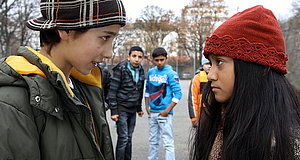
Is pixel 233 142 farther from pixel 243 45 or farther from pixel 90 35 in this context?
pixel 90 35

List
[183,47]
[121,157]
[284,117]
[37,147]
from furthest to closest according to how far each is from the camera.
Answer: [183,47] < [121,157] < [284,117] < [37,147]

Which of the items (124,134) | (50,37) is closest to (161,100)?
(124,134)

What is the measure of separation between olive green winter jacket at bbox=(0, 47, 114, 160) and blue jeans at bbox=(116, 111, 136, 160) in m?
3.00

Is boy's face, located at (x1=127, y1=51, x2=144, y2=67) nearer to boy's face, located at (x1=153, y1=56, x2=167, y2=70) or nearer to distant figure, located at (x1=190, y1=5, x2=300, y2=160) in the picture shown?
boy's face, located at (x1=153, y1=56, x2=167, y2=70)

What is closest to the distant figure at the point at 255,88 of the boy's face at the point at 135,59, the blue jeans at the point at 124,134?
the blue jeans at the point at 124,134

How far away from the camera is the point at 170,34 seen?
155 ft

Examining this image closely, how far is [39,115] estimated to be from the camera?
119cm

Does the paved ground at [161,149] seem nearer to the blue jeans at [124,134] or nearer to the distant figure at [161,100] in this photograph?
the blue jeans at [124,134]

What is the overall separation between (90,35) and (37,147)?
0.61 meters

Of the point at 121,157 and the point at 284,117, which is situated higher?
the point at 284,117

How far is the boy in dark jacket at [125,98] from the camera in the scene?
4406 mm

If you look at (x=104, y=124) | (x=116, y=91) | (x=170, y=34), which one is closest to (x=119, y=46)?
(x=170, y=34)

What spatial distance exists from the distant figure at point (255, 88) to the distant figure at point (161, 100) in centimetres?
A: 298

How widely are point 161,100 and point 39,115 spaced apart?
133 inches
